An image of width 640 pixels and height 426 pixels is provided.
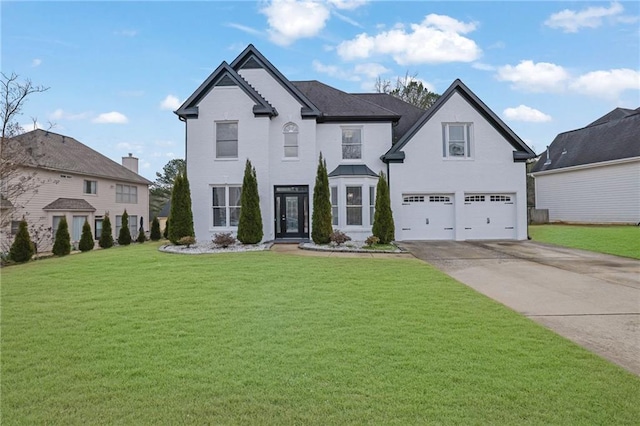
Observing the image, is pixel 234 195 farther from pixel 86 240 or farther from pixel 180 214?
pixel 86 240

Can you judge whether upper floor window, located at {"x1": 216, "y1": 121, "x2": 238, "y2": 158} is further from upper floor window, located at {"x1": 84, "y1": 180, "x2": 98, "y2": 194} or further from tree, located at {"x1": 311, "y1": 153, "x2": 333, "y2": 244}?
upper floor window, located at {"x1": 84, "y1": 180, "x2": 98, "y2": 194}

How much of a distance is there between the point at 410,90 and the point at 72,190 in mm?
29211

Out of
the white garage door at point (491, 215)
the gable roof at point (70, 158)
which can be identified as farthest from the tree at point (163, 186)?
the white garage door at point (491, 215)

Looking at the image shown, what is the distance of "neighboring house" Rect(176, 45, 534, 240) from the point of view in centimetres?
1643

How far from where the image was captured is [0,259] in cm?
1523

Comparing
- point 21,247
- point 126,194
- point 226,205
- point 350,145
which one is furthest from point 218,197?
point 126,194

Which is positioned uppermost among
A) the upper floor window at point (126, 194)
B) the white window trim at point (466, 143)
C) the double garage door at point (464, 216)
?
the white window trim at point (466, 143)

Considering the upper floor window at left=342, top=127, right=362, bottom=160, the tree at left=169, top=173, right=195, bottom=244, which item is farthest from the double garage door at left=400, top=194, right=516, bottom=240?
the tree at left=169, top=173, right=195, bottom=244

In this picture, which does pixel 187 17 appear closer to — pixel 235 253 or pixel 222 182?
pixel 222 182

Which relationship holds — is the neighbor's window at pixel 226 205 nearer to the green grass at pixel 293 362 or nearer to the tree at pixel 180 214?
the tree at pixel 180 214

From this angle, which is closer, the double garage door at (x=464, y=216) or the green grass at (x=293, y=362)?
the green grass at (x=293, y=362)

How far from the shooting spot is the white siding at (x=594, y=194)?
22.4m

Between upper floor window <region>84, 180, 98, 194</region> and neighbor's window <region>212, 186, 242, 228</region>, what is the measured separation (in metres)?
16.0

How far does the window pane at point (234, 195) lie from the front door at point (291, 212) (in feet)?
5.66
